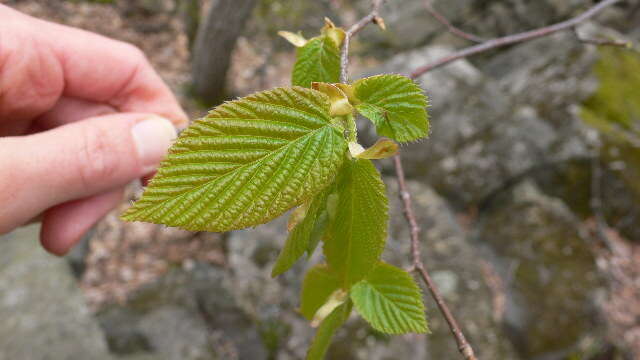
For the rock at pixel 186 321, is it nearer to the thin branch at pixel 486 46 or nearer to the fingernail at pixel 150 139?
the fingernail at pixel 150 139

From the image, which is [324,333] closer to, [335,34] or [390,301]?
[390,301]

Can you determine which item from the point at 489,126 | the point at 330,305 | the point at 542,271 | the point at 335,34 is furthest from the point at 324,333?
the point at 489,126

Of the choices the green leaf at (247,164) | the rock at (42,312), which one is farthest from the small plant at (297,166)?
the rock at (42,312)

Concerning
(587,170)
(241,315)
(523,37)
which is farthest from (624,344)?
(523,37)

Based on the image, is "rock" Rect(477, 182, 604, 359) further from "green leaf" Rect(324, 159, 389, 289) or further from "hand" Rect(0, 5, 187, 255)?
"green leaf" Rect(324, 159, 389, 289)

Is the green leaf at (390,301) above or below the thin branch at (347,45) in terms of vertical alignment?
below

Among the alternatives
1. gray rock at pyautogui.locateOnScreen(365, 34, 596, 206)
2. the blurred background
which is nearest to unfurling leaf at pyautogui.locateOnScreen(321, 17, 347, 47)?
the blurred background
